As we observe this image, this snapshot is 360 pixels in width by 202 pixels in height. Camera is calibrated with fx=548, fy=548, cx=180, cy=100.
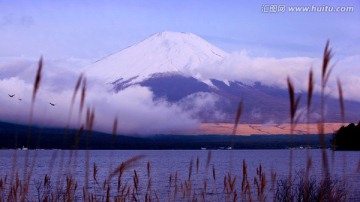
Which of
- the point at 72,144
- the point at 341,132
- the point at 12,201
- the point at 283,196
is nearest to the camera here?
the point at 72,144

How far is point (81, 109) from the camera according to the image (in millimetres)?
4660

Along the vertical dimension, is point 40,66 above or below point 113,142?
above

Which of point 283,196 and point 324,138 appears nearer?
point 324,138

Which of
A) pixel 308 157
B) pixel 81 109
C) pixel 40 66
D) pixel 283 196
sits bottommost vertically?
pixel 283 196

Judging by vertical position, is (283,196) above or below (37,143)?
below

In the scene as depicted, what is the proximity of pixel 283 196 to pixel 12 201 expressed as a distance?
838 cm

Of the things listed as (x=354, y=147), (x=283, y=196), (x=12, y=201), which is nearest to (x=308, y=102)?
(x=12, y=201)

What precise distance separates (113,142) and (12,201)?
3515 millimetres

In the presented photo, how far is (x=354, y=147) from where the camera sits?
435 feet

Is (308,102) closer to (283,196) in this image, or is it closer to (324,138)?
(324,138)

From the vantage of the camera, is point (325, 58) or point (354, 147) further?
point (354, 147)

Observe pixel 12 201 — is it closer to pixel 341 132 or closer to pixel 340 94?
pixel 340 94

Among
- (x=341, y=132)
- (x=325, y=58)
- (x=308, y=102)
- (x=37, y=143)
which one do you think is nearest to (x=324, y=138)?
(x=308, y=102)

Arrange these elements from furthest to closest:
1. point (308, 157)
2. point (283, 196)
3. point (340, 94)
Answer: point (283, 196) → point (308, 157) → point (340, 94)
